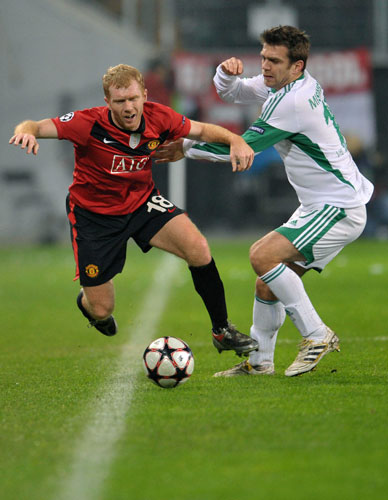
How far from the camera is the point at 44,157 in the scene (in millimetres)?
26797

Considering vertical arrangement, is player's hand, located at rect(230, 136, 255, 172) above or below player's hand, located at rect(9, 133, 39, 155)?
below

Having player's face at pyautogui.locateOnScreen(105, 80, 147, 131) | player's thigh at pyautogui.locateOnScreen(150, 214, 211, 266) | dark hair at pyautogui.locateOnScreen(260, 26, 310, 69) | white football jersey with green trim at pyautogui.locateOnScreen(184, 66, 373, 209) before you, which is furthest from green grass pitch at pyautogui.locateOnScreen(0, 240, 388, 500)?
dark hair at pyautogui.locateOnScreen(260, 26, 310, 69)

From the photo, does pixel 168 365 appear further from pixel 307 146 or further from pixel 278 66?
pixel 278 66

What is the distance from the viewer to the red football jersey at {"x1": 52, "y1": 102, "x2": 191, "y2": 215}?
652 centimetres

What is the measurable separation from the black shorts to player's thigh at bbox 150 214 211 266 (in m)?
0.06

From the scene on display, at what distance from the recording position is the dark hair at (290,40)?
6188mm

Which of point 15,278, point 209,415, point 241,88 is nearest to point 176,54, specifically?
point 15,278

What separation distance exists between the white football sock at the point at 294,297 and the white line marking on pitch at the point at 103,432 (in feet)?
3.66

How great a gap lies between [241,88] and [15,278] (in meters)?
9.50

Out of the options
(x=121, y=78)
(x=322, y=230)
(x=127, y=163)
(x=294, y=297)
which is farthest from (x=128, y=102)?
(x=294, y=297)

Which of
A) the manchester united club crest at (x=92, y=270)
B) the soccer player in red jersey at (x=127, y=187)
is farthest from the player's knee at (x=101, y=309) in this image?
the manchester united club crest at (x=92, y=270)

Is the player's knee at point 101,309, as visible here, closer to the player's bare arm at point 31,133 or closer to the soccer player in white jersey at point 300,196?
the soccer player in white jersey at point 300,196

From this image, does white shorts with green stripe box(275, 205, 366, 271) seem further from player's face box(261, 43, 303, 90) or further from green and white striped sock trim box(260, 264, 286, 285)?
player's face box(261, 43, 303, 90)

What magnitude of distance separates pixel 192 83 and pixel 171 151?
19.2 metres
